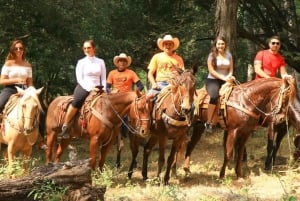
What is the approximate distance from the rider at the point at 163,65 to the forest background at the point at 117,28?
3.04m

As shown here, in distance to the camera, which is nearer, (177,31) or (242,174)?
(242,174)

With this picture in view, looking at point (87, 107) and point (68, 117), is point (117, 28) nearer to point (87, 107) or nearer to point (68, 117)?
point (68, 117)

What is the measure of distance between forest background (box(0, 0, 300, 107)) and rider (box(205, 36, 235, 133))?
7.33 feet

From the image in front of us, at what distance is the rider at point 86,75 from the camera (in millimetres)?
9469

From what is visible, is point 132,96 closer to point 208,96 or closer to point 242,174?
point 208,96

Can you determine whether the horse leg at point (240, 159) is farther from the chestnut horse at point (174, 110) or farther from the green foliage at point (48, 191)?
the green foliage at point (48, 191)

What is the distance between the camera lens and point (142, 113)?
8.95 m

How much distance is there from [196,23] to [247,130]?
6333 mm

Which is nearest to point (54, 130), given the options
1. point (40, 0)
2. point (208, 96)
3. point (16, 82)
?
point (16, 82)

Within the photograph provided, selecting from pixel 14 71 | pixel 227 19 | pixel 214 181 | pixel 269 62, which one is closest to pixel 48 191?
pixel 14 71

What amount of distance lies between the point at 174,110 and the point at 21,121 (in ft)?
8.99

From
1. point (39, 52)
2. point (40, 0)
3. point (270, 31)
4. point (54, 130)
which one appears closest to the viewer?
point (54, 130)

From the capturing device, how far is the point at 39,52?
1479 cm

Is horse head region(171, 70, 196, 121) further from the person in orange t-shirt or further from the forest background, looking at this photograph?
the forest background
